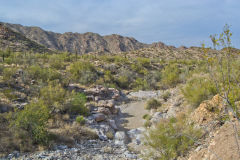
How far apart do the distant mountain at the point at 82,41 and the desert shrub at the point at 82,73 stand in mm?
64678

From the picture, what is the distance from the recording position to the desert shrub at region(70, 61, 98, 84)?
1719 centimetres

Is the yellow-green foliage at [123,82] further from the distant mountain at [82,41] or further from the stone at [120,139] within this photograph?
the distant mountain at [82,41]

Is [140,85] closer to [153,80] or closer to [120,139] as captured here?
[153,80]

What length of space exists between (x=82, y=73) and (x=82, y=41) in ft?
256

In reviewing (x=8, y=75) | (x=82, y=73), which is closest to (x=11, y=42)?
(x=82, y=73)

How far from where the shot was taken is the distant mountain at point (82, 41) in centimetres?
8450

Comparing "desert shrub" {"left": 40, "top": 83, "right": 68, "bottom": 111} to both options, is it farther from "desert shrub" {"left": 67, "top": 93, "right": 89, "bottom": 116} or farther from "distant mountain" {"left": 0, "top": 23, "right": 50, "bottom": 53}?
"distant mountain" {"left": 0, "top": 23, "right": 50, "bottom": 53}

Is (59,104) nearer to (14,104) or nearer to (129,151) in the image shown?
(14,104)

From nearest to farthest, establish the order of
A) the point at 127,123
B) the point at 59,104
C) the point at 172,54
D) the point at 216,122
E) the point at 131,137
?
the point at 216,122
the point at 131,137
the point at 59,104
the point at 127,123
the point at 172,54

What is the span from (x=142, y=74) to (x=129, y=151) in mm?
18018

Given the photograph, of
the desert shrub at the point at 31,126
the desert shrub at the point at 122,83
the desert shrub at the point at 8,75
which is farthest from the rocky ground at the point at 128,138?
the desert shrub at the point at 122,83

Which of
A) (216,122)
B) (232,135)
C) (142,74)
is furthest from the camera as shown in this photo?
(142,74)

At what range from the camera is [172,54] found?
41.2 metres

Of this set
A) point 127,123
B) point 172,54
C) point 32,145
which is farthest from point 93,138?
point 172,54
